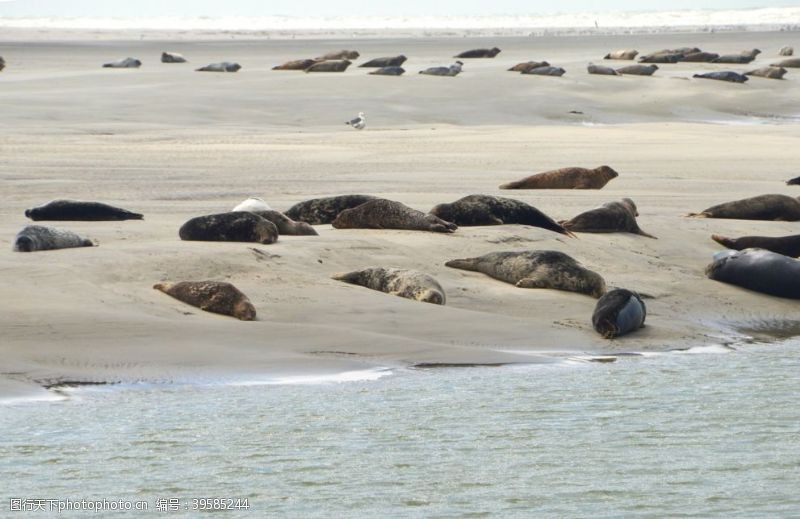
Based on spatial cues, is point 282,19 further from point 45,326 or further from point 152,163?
point 45,326

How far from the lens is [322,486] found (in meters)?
3.97

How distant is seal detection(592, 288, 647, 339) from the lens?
6.50 m

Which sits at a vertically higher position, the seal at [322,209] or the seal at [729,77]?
the seal at [322,209]

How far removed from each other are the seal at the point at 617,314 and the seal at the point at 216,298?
1.56 metres

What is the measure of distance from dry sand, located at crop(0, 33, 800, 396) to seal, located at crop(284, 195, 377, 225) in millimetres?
275

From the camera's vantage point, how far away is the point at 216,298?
6.30m

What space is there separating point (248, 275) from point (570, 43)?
3400cm

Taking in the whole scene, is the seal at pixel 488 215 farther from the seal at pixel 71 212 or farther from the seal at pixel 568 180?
the seal at pixel 568 180

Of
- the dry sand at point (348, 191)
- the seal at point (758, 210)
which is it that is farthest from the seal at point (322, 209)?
the seal at point (758, 210)

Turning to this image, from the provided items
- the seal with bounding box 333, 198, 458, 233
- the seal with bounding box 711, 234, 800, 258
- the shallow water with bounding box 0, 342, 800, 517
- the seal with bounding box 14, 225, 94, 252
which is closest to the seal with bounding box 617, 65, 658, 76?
the seal with bounding box 711, 234, 800, 258

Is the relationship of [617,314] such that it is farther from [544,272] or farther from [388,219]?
[388,219]

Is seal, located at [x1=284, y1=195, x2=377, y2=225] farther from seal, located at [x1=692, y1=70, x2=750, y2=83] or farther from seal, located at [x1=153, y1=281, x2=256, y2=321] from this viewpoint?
seal, located at [x1=692, y1=70, x2=750, y2=83]

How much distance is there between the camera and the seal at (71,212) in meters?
8.20

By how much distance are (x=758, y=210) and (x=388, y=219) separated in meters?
2.69
